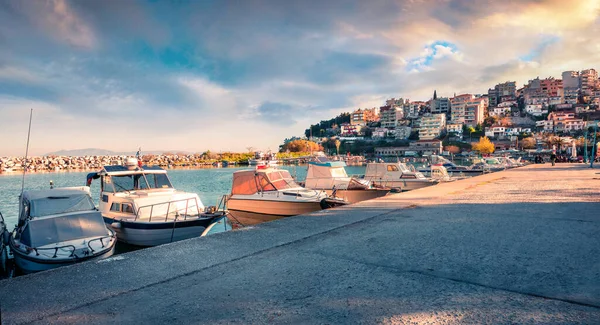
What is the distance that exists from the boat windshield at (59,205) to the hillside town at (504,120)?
139m

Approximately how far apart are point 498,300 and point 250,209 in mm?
16735

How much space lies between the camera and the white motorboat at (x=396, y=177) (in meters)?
28.1

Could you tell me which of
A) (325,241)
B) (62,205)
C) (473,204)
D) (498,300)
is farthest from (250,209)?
(498,300)

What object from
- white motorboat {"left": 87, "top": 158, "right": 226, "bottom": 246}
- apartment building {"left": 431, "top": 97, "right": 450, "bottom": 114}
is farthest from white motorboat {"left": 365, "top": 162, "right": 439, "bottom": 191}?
apartment building {"left": 431, "top": 97, "right": 450, "bottom": 114}

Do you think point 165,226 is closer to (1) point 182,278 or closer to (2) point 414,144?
(1) point 182,278

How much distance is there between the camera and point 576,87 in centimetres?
18225

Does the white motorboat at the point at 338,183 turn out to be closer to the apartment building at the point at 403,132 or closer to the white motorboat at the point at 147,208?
the white motorboat at the point at 147,208

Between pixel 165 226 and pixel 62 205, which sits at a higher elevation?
pixel 62 205

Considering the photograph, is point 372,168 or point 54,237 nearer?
point 54,237

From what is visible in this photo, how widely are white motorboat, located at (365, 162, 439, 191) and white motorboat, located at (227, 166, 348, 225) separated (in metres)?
10.7

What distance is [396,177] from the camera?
29.1 metres

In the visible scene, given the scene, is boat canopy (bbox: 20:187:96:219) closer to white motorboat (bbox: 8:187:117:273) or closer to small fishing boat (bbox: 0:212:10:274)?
white motorboat (bbox: 8:187:117:273)

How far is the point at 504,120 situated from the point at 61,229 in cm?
17965

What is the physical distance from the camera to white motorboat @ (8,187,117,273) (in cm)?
915
